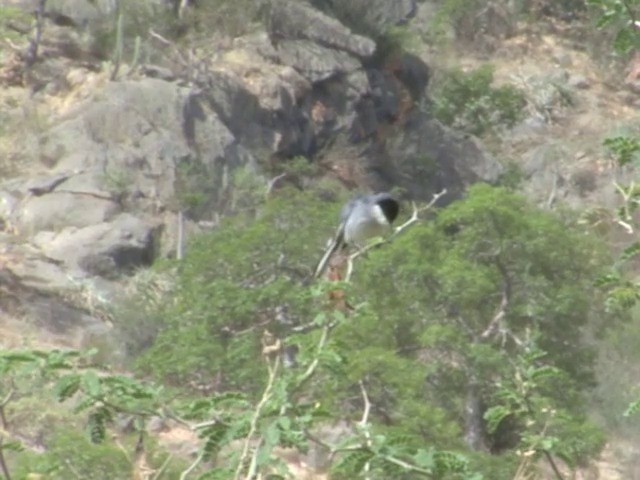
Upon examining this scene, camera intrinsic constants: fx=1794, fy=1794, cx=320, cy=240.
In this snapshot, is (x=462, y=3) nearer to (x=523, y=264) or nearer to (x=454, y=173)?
(x=454, y=173)

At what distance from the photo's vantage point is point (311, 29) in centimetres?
3127

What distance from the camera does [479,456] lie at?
1549 centimetres

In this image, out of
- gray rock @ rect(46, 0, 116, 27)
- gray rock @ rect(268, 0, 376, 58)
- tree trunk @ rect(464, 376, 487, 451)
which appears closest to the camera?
tree trunk @ rect(464, 376, 487, 451)

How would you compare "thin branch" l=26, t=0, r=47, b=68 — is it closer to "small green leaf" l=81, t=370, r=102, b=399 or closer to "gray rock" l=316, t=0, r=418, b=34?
"gray rock" l=316, t=0, r=418, b=34

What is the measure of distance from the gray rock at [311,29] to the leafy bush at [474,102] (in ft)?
8.38

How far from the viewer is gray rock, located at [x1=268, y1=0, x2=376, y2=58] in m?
30.7

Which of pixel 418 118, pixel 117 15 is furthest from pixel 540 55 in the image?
pixel 117 15

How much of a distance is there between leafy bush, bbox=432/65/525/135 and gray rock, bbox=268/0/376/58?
256 centimetres

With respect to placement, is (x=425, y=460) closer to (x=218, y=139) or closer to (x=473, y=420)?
(x=473, y=420)

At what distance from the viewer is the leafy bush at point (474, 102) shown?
33.9 meters

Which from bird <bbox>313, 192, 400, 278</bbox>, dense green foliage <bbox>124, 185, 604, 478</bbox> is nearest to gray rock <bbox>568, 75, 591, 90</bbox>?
dense green foliage <bbox>124, 185, 604, 478</bbox>

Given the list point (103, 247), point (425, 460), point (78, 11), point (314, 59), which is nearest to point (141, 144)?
point (103, 247)

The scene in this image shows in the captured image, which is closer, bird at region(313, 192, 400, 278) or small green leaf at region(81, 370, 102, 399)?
small green leaf at region(81, 370, 102, 399)

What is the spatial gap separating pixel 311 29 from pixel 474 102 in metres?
4.38
